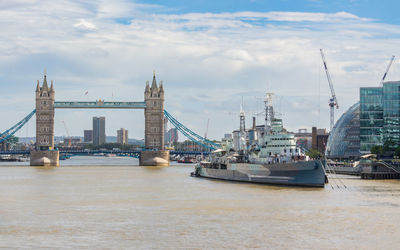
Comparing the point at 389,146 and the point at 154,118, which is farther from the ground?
the point at 154,118

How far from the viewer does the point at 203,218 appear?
45.0m

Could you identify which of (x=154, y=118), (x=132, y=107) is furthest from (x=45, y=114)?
(x=154, y=118)

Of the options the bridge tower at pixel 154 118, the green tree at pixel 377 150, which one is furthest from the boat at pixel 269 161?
the bridge tower at pixel 154 118

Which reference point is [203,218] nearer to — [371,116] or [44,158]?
[371,116]

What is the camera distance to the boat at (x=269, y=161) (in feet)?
221

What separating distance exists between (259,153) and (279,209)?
27.6m

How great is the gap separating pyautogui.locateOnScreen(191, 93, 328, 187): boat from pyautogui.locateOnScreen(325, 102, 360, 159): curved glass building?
52020 millimetres

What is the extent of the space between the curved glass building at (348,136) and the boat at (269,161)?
171ft

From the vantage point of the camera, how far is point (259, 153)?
252ft

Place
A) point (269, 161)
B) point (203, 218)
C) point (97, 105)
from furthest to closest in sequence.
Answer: point (97, 105) → point (269, 161) → point (203, 218)

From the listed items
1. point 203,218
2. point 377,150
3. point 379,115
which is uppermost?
point 379,115

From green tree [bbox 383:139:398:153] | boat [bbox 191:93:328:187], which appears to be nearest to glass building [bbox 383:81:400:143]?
green tree [bbox 383:139:398:153]

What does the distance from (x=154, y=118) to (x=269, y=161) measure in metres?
92.6

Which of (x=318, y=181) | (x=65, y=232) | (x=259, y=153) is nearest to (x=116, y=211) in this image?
(x=65, y=232)
